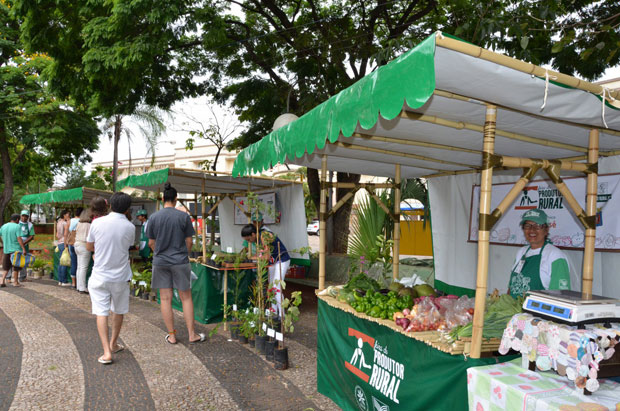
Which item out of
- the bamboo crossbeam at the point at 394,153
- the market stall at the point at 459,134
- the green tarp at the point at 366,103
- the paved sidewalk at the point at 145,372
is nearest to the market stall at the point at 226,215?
the paved sidewalk at the point at 145,372

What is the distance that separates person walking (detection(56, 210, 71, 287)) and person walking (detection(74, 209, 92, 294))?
129cm

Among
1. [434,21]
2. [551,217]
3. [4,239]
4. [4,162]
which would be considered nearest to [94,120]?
[4,162]

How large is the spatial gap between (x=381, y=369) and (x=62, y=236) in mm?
9888

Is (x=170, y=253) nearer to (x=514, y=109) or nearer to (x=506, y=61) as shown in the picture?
(x=514, y=109)

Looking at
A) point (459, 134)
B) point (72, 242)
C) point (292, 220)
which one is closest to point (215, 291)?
point (292, 220)

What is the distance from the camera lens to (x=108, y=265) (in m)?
4.73

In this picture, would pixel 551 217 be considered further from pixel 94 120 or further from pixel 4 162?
pixel 4 162

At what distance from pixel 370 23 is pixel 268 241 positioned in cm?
656

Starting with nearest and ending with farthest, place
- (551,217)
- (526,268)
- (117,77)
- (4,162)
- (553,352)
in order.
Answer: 1. (553,352)
2. (526,268)
3. (551,217)
4. (117,77)
5. (4,162)

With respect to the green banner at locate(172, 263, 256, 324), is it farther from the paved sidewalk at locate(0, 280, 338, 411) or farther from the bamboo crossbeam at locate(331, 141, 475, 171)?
the bamboo crossbeam at locate(331, 141, 475, 171)

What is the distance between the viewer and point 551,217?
14.3ft

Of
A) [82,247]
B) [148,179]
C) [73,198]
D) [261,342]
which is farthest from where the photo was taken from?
[73,198]

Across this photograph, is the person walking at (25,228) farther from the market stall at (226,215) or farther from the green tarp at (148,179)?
the green tarp at (148,179)

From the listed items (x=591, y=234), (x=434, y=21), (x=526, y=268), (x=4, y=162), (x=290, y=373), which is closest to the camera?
(x=591, y=234)
